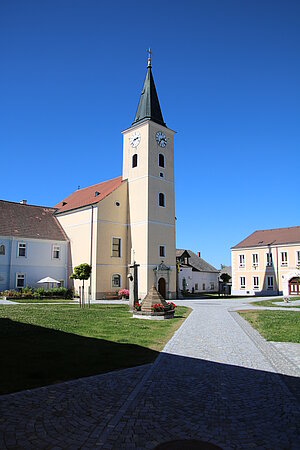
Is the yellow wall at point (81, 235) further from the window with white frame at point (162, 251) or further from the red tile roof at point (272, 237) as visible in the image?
the red tile roof at point (272, 237)

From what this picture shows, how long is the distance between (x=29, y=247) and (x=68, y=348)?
30.2 m

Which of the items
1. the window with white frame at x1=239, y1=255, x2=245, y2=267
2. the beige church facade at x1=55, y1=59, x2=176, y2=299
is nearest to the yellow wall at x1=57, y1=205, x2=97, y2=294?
the beige church facade at x1=55, y1=59, x2=176, y2=299

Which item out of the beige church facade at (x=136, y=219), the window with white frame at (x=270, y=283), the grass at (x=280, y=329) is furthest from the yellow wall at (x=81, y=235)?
the window with white frame at (x=270, y=283)

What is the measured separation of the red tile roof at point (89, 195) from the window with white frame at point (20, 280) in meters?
9.20

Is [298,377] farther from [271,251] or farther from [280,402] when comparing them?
[271,251]

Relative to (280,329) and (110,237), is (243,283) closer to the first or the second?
(110,237)

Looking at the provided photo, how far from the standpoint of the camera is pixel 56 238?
41.1 m

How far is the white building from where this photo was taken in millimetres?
58969

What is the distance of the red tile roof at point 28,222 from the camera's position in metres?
38.5

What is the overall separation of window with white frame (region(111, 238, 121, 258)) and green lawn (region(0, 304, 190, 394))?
22.7m

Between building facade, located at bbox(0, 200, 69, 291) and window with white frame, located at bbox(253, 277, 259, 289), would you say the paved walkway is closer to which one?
building facade, located at bbox(0, 200, 69, 291)

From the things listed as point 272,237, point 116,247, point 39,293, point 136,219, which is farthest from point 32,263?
point 272,237

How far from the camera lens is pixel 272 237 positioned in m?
55.0

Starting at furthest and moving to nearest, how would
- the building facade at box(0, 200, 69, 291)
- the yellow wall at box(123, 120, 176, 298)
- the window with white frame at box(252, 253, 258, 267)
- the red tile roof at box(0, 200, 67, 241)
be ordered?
the window with white frame at box(252, 253, 258, 267), the red tile roof at box(0, 200, 67, 241), the yellow wall at box(123, 120, 176, 298), the building facade at box(0, 200, 69, 291)
